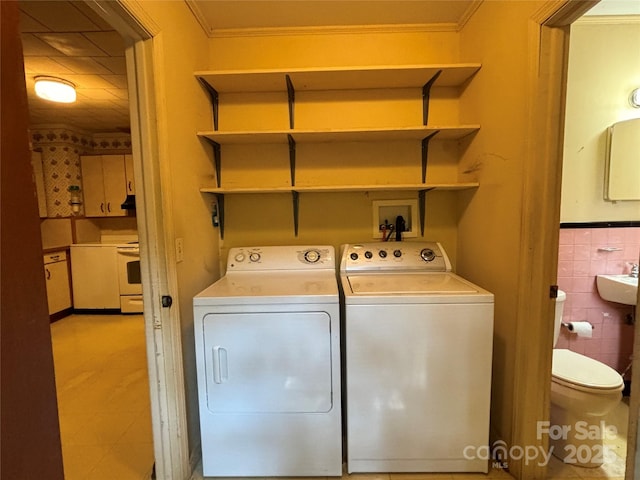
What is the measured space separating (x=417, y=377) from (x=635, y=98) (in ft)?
Answer: 7.37

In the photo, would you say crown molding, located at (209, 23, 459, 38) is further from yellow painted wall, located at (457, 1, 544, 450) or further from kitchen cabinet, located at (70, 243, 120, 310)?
kitchen cabinet, located at (70, 243, 120, 310)

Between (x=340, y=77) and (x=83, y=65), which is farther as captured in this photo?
(x=83, y=65)

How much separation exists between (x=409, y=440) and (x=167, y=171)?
165 cm

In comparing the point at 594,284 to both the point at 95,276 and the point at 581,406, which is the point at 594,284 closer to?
the point at 581,406

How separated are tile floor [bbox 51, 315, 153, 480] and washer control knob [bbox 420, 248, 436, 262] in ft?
6.13

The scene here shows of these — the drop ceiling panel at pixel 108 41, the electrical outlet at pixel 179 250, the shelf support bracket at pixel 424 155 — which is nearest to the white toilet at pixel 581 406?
the shelf support bracket at pixel 424 155

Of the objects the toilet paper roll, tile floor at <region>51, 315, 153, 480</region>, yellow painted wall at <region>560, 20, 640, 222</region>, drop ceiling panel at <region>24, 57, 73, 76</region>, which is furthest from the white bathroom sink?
drop ceiling panel at <region>24, 57, 73, 76</region>

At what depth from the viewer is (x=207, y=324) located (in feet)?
4.69

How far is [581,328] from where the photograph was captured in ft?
6.64

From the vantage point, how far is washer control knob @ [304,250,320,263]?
6.51 feet

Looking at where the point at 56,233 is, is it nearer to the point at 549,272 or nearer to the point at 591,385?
the point at 549,272

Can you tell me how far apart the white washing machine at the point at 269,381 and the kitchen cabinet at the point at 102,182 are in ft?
11.8

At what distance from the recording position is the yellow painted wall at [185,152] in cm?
138

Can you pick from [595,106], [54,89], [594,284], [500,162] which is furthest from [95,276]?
[595,106]
